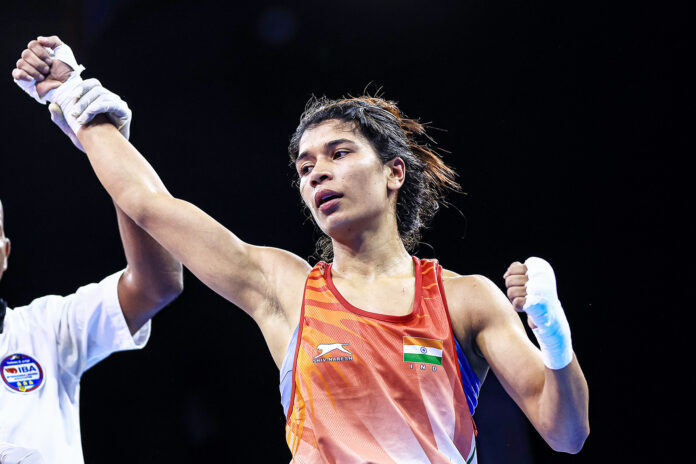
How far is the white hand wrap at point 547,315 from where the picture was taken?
1238 millimetres

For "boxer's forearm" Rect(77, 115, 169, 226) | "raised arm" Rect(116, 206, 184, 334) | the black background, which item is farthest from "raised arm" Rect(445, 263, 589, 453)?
the black background

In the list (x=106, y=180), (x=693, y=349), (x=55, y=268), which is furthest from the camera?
(x=55, y=268)

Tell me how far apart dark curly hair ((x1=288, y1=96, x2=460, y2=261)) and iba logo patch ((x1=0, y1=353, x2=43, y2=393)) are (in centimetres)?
87

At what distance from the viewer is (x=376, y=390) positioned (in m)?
1.34

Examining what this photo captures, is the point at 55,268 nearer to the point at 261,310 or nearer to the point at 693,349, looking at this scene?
the point at 261,310

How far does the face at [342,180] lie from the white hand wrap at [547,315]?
1.55ft

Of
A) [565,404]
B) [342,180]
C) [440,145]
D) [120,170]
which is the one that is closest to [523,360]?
[565,404]

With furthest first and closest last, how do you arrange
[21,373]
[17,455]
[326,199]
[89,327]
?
1. [89,327]
2. [21,373]
3. [17,455]
4. [326,199]

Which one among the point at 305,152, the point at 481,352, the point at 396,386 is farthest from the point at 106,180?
the point at 481,352

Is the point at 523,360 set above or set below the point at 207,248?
below

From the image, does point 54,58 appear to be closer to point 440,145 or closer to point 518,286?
point 518,286

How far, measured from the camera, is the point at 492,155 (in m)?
3.50

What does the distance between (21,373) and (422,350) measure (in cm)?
119

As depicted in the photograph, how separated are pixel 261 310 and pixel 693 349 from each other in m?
2.40
